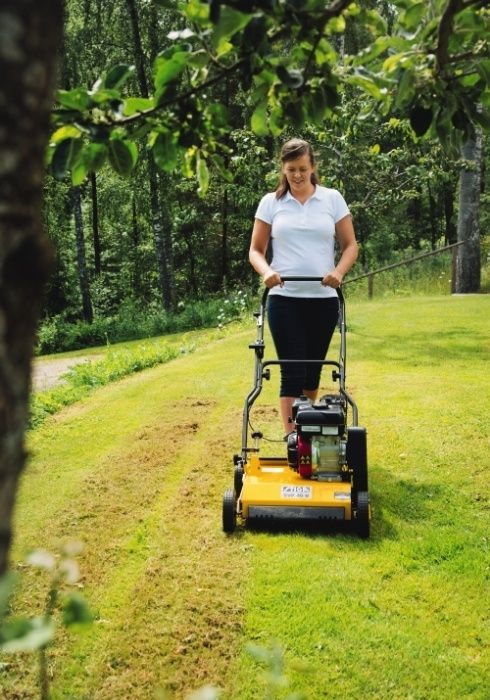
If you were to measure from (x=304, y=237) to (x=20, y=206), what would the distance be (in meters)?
3.35

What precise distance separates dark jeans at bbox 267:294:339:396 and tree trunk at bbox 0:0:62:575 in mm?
3285

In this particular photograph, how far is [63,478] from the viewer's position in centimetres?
468

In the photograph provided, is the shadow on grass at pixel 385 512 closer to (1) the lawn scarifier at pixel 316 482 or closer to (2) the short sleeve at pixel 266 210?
(1) the lawn scarifier at pixel 316 482

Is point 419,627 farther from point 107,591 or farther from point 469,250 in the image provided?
point 469,250

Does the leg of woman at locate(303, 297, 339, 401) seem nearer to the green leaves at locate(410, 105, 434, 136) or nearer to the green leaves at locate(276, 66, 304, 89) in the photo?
the green leaves at locate(410, 105, 434, 136)

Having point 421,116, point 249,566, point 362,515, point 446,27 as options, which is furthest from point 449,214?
point 446,27

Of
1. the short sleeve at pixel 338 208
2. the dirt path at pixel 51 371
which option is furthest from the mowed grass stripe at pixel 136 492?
the dirt path at pixel 51 371

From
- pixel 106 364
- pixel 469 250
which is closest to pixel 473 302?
pixel 469 250

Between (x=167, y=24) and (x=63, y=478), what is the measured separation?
15.4m

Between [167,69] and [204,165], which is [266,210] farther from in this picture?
[167,69]

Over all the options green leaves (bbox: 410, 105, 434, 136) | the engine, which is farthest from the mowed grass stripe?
green leaves (bbox: 410, 105, 434, 136)

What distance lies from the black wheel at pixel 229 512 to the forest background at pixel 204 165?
4.64 ft

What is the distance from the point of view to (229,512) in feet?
11.6

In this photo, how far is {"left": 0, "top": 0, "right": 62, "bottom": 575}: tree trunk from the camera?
0.66m
